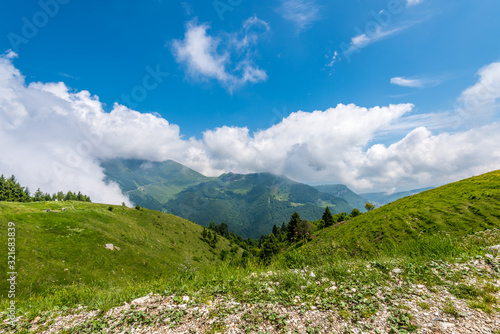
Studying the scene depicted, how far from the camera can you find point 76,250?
35.5 metres

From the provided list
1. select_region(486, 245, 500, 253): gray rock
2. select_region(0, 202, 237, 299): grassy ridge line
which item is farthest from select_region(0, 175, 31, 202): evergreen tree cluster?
select_region(486, 245, 500, 253): gray rock

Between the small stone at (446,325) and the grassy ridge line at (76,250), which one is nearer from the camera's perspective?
the small stone at (446,325)

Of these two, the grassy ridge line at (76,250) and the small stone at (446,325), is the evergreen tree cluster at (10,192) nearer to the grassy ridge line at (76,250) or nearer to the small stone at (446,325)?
the grassy ridge line at (76,250)

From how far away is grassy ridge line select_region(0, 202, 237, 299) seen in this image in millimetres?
27344

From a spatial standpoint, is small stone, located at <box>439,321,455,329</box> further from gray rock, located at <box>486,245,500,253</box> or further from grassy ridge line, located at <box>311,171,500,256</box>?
grassy ridge line, located at <box>311,171,500,256</box>

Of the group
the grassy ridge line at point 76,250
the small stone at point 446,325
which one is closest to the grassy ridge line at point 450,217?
the small stone at point 446,325

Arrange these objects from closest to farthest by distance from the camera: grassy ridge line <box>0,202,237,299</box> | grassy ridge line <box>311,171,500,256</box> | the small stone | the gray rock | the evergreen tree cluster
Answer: the small stone
the gray rock
grassy ridge line <box>311,171,500,256</box>
grassy ridge line <box>0,202,237,299</box>
the evergreen tree cluster

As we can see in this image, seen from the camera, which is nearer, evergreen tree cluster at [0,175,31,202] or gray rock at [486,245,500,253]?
gray rock at [486,245,500,253]

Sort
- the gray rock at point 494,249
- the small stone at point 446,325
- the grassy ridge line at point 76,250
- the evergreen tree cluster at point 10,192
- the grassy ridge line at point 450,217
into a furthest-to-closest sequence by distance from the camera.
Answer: the evergreen tree cluster at point 10,192 → the grassy ridge line at point 76,250 → the grassy ridge line at point 450,217 → the gray rock at point 494,249 → the small stone at point 446,325

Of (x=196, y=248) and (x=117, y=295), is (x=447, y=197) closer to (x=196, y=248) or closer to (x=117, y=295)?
(x=117, y=295)

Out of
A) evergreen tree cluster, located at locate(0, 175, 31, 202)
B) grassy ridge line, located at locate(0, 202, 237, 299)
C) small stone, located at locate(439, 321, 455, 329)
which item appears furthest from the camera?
evergreen tree cluster, located at locate(0, 175, 31, 202)

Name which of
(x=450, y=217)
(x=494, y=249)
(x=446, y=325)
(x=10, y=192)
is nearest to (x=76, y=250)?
(x=446, y=325)

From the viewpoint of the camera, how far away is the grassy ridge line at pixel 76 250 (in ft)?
89.7

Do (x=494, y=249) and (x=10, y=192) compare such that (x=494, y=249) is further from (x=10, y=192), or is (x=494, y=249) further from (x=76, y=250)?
(x=10, y=192)
